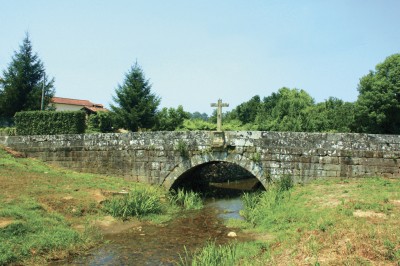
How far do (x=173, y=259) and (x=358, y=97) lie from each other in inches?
1025

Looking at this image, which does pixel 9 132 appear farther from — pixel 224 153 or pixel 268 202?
pixel 268 202

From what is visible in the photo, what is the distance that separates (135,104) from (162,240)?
70.1 feet

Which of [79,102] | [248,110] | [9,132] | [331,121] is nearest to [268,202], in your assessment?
[9,132]

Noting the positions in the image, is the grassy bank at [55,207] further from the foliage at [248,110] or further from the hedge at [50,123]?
the foliage at [248,110]

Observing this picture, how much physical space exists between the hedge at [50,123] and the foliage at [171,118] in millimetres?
11473

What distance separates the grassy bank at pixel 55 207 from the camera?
25.6 feet

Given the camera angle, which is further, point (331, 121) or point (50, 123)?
point (331, 121)

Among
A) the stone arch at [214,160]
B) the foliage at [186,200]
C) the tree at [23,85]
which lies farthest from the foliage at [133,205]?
the tree at [23,85]

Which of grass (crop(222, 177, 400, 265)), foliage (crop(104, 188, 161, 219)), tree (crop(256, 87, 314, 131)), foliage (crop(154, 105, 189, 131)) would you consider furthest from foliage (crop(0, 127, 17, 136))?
tree (crop(256, 87, 314, 131))

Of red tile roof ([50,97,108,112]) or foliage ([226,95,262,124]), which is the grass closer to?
foliage ([226,95,262,124])

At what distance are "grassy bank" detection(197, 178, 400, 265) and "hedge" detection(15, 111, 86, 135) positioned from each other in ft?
39.7

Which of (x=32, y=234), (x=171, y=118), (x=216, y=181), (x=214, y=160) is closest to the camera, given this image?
(x=32, y=234)

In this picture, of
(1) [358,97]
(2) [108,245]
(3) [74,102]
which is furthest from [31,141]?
(3) [74,102]

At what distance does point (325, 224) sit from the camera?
745cm
